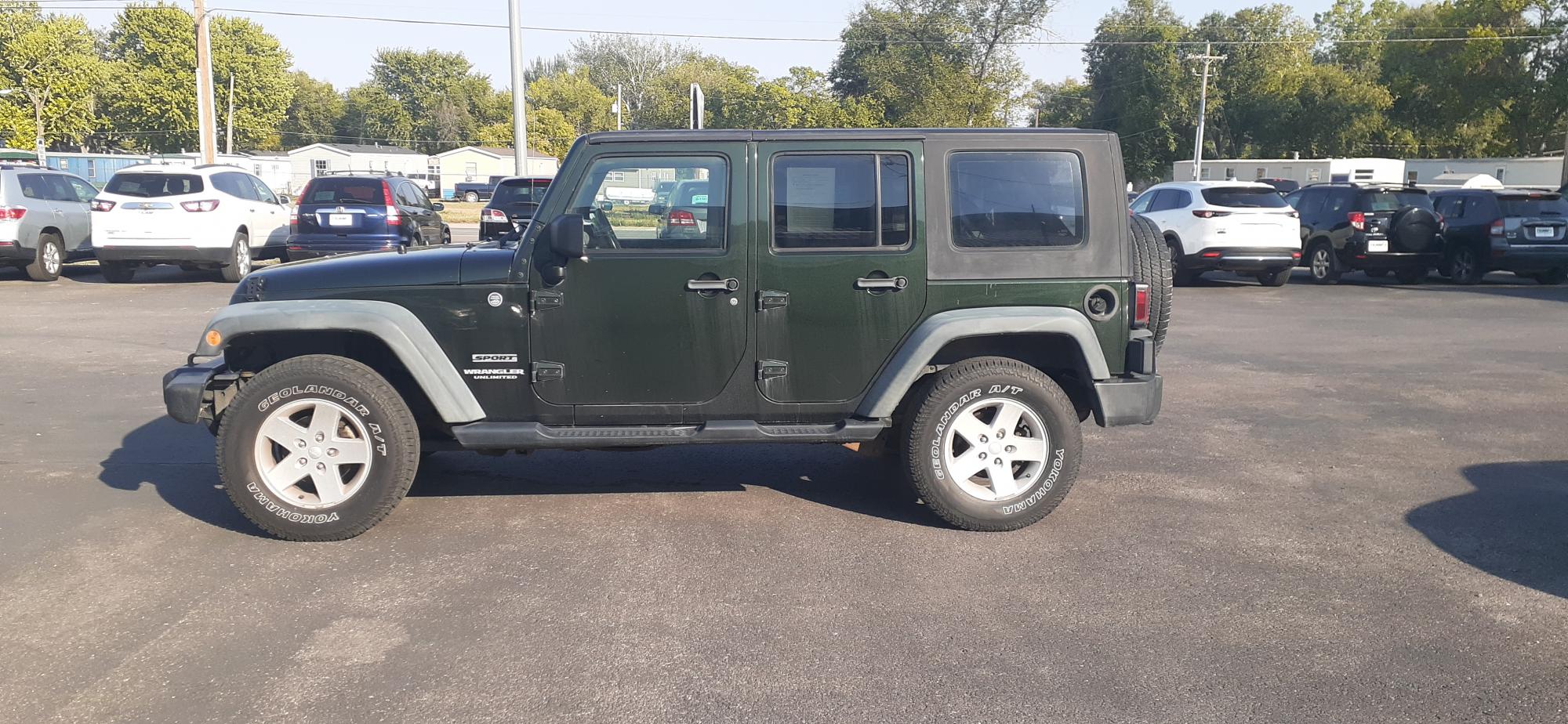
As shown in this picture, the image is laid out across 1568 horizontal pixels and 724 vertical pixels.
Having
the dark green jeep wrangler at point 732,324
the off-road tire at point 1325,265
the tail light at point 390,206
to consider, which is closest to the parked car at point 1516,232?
the off-road tire at point 1325,265

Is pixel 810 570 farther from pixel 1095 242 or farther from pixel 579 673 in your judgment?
pixel 1095 242

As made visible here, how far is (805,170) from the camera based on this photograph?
215 inches

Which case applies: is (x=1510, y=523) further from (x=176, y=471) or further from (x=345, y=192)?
(x=345, y=192)

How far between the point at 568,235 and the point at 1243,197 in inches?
559

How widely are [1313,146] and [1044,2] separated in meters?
18.4

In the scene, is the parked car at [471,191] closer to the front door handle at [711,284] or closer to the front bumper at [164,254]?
the front bumper at [164,254]

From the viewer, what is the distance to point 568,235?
510 cm

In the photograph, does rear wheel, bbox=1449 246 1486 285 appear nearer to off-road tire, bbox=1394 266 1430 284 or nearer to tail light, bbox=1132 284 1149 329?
off-road tire, bbox=1394 266 1430 284

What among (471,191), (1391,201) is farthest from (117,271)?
(471,191)

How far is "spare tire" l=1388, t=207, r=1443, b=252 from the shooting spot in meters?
17.5

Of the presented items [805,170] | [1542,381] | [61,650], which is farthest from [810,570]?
[1542,381]

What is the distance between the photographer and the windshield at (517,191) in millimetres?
17109

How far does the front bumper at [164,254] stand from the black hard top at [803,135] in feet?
41.7

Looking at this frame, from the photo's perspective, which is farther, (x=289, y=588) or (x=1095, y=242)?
(x=1095, y=242)
